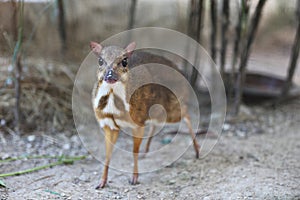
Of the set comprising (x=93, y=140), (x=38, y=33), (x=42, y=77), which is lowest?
(x=93, y=140)

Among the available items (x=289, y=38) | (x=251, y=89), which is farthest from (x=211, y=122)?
(x=289, y=38)

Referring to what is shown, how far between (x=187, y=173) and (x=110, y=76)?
114 cm

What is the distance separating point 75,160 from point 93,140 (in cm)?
52

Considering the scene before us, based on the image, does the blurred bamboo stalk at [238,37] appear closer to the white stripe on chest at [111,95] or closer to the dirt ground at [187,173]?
the dirt ground at [187,173]

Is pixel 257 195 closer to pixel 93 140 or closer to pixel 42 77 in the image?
pixel 93 140

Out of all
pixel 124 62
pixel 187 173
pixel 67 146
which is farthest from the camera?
pixel 67 146

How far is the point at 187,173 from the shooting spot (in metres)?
3.36

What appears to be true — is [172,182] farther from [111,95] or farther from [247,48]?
[247,48]

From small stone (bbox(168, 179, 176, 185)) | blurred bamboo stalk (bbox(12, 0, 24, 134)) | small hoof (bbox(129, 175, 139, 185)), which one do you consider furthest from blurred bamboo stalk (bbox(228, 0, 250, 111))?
blurred bamboo stalk (bbox(12, 0, 24, 134))

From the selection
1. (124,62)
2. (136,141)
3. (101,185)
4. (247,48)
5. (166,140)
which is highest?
(124,62)

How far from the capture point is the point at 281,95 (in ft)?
16.3

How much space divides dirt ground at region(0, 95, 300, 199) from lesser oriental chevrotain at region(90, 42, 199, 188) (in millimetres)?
209

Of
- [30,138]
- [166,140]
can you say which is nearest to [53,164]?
[30,138]

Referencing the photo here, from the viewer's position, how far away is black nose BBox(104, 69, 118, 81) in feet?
8.73
